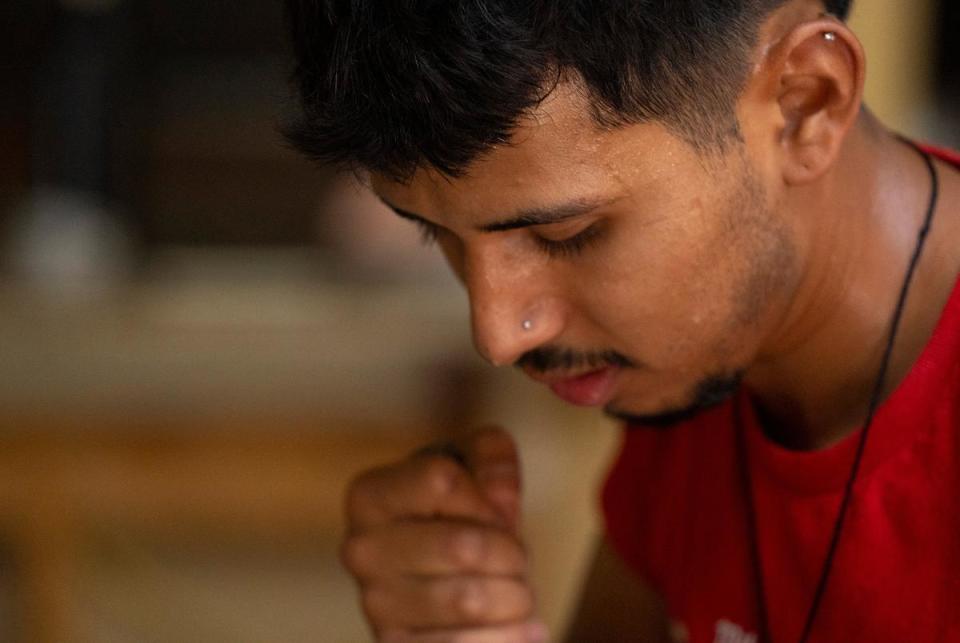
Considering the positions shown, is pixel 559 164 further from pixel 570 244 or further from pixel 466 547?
pixel 466 547

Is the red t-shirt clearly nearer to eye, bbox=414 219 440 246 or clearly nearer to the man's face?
the man's face

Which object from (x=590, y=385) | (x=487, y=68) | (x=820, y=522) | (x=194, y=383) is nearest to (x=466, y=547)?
(x=590, y=385)

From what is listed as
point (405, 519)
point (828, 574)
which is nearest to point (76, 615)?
point (405, 519)

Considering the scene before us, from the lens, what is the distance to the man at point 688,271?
2.77 feet

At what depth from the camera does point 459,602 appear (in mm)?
1046

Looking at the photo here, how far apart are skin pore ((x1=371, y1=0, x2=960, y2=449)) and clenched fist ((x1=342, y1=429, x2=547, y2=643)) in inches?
5.6

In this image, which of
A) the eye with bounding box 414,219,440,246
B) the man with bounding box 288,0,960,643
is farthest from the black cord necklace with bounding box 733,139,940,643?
the eye with bounding box 414,219,440,246

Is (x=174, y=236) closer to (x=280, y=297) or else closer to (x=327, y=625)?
(x=280, y=297)

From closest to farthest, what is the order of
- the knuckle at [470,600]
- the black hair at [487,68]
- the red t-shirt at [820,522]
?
the black hair at [487,68]
the red t-shirt at [820,522]
the knuckle at [470,600]

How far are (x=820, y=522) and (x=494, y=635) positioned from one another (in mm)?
262

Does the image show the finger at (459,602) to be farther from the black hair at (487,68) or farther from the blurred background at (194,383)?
the blurred background at (194,383)

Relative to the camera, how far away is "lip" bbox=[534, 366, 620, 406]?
39.4 inches

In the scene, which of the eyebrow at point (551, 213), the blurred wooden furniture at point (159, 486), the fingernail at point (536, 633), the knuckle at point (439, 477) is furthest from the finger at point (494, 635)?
the blurred wooden furniture at point (159, 486)

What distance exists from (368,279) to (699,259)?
5.04 feet
